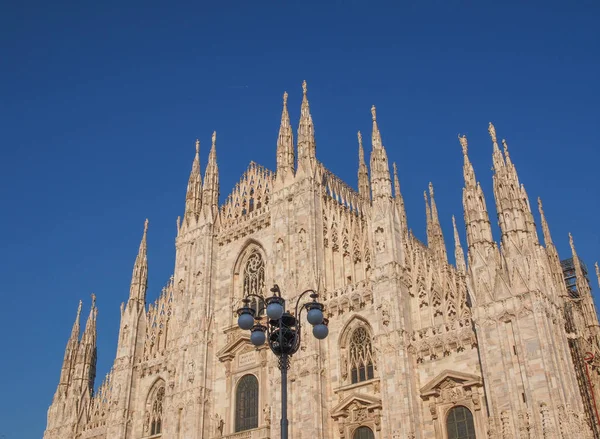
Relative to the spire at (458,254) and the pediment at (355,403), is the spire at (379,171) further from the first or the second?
the pediment at (355,403)

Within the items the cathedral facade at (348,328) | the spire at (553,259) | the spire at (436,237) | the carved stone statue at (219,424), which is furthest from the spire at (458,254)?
the carved stone statue at (219,424)

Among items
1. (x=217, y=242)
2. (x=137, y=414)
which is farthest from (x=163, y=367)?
(x=217, y=242)

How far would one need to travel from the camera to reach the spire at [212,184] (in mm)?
38812

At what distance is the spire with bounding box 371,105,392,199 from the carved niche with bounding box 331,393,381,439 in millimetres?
9079

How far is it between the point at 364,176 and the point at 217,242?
952cm

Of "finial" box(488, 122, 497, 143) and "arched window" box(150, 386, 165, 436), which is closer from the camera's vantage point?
"finial" box(488, 122, 497, 143)

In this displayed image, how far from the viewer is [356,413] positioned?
89.5 feet

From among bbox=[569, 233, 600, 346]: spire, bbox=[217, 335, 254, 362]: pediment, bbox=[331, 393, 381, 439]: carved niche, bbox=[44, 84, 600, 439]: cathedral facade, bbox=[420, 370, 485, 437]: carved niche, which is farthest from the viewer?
bbox=[217, 335, 254, 362]: pediment

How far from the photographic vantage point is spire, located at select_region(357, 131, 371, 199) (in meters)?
38.9

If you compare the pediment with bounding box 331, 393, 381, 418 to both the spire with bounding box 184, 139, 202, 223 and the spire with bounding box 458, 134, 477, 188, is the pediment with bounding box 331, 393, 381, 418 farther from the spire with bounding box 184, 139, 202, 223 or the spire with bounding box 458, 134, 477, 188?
the spire with bounding box 184, 139, 202, 223

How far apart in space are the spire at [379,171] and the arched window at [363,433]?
10.2 metres

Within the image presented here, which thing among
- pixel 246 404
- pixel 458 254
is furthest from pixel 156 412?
pixel 458 254

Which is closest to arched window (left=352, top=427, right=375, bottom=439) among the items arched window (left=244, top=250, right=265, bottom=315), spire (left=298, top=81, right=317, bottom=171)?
arched window (left=244, top=250, right=265, bottom=315)

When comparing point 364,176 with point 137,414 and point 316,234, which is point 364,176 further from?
point 137,414
